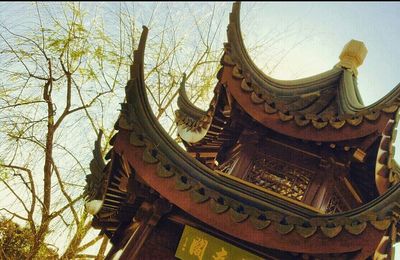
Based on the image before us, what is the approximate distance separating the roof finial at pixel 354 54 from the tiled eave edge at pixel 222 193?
3641mm

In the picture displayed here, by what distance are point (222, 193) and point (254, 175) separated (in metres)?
1.36

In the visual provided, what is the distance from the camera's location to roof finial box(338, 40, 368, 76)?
696 cm

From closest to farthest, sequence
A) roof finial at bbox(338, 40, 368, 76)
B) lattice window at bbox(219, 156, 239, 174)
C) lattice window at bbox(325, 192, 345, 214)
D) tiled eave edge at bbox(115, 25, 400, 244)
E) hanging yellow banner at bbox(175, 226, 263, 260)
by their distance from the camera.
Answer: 1. tiled eave edge at bbox(115, 25, 400, 244)
2. hanging yellow banner at bbox(175, 226, 263, 260)
3. lattice window at bbox(325, 192, 345, 214)
4. lattice window at bbox(219, 156, 239, 174)
5. roof finial at bbox(338, 40, 368, 76)

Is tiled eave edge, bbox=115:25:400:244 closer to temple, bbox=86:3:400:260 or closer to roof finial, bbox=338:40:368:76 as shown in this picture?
temple, bbox=86:3:400:260

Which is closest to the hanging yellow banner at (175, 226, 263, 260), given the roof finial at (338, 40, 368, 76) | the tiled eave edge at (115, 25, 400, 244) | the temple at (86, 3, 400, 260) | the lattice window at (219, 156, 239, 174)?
the temple at (86, 3, 400, 260)

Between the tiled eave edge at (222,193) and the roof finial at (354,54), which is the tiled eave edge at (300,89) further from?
the tiled eave edge at (222,193)

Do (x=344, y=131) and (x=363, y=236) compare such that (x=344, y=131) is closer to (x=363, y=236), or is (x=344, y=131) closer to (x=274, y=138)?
(x=274, y=138)

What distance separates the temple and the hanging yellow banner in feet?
0.03

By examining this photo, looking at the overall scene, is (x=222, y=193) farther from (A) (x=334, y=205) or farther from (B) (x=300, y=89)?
(B) (x=300, y=89)

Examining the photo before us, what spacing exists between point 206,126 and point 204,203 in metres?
2.51

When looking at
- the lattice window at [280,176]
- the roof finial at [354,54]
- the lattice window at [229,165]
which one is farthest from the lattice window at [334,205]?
the roof finial at [354,54]

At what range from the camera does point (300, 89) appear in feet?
21.1

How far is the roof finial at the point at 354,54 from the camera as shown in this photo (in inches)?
274

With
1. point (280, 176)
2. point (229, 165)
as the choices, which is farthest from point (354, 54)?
point (229, 165)
